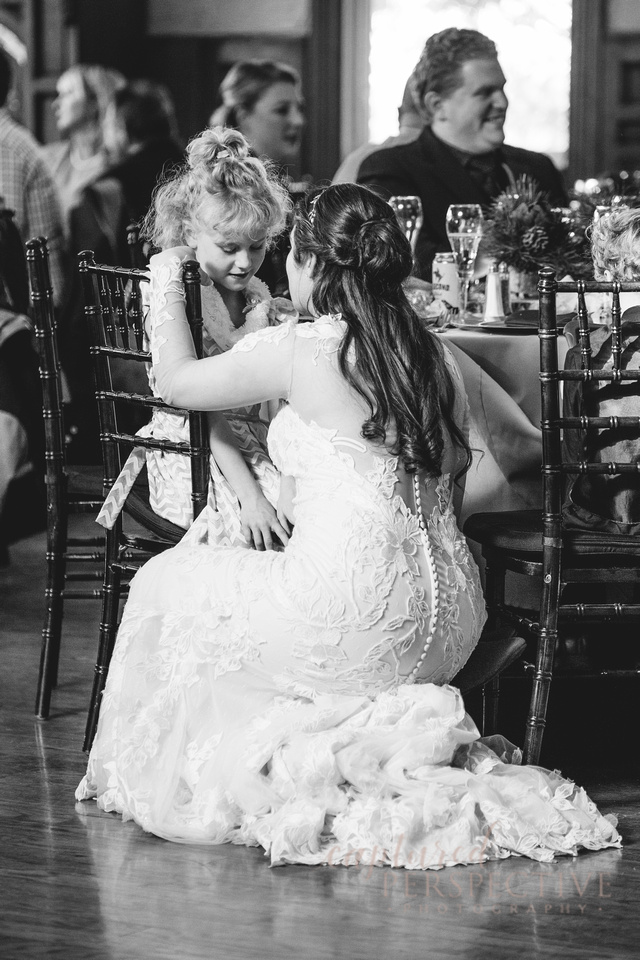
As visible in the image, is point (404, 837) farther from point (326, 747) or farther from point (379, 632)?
point (379, 632)

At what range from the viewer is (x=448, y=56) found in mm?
3764

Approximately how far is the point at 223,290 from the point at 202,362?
17.5 inches

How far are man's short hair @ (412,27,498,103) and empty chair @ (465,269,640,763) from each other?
1701mm

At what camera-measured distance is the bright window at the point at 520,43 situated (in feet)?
Answer: 24.2

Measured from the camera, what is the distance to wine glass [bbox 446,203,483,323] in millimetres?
2891

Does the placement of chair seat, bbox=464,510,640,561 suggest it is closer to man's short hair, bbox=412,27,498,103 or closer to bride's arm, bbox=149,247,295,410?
bride's arm, bbox=149,247,295,410

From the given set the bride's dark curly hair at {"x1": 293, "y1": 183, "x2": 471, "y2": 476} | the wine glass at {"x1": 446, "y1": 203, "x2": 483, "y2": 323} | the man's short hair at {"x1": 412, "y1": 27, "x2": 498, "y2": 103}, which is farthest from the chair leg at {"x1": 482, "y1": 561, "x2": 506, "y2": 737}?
the man's short hair at {"x1": 412, "y1": 27, "x2": 498, "y2": 103}

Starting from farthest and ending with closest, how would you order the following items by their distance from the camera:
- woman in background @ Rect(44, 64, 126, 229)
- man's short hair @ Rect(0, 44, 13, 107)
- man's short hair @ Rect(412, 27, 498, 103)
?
woman in background @ Rect(44, 64, 126, 229)
man's short hair @ Rect(0, 44, 13, 107)
man's short hair @ Rect(412, 27, 498, 103)

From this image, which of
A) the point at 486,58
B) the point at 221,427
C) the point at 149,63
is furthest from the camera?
the point at 149,63

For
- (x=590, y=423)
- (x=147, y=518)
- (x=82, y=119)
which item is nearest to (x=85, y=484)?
(x=147, y=518)

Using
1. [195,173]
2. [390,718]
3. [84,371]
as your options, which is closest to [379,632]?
[390,718]

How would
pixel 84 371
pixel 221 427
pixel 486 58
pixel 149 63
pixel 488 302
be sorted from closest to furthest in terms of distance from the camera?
1. pixel 221 427
2. pixel 488 302
3. pixel 486 58
4. pixel 84 371
5. pixel 149 63

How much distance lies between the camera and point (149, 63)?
25.7 ft

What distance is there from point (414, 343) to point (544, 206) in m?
0.98
